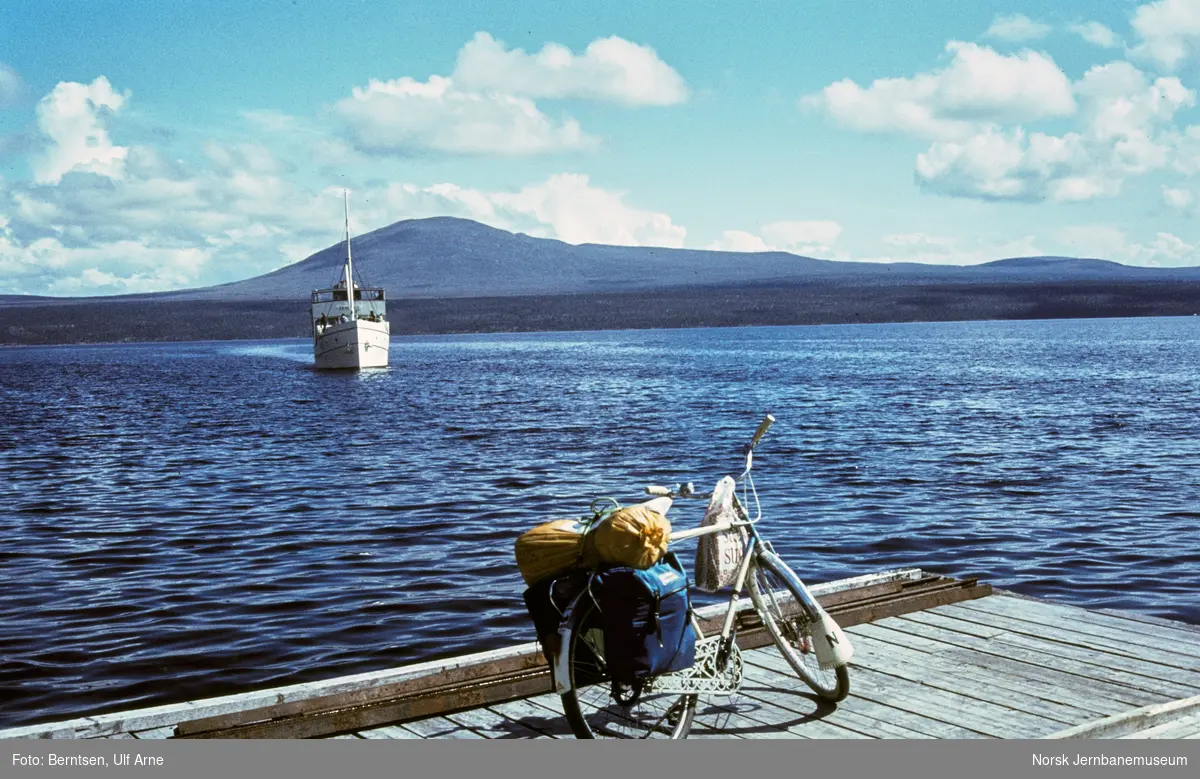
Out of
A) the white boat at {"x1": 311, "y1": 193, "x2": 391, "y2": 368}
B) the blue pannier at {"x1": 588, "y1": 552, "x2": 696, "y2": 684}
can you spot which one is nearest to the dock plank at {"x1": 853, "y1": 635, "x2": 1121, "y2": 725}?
the blue pannier at {"x1": 588, "y1": 552, "x2": 696, "y2": 684}

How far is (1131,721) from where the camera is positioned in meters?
5.59

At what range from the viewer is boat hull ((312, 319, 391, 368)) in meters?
82.2

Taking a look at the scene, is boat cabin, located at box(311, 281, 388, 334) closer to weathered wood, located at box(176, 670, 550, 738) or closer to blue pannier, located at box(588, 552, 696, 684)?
weathered wood, located at box(176, 670, 550, 738)

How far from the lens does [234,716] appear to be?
5996 mm

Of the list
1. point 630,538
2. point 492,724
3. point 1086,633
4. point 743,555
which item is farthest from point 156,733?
point 1086,633

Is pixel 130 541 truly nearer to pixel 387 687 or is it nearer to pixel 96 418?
pixel 387 687

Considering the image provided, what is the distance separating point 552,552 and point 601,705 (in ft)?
3.39

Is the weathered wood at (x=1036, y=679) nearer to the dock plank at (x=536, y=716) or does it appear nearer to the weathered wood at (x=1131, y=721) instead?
the weathered wood at (x=1131, y=721)

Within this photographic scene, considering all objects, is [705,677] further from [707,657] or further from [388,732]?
[388,732]

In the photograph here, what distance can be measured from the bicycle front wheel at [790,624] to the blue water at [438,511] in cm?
434

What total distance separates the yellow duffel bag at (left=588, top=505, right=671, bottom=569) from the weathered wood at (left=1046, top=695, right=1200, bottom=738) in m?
1.93

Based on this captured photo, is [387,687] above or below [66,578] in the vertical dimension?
above
